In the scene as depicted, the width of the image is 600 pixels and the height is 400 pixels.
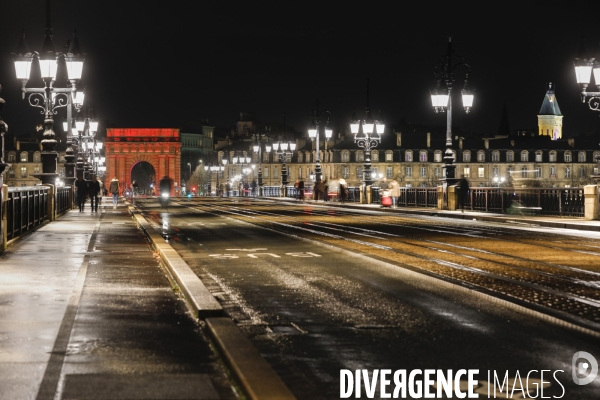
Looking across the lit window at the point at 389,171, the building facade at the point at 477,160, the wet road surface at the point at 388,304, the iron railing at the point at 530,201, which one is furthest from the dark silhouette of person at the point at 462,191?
the lit window at the point at 389,171

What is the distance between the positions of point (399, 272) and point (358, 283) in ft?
6.21

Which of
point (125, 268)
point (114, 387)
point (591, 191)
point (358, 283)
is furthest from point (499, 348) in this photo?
point (591, 191)

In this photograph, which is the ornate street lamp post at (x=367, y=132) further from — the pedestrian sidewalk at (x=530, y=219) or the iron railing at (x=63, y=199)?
the iron railing at (x=63, y=199)

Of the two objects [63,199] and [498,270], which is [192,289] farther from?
[63,199]

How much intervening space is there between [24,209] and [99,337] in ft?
55.2

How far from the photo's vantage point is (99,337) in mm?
9453

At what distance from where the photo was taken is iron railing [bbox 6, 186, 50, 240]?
71.7 feet

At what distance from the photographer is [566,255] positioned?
2031cm

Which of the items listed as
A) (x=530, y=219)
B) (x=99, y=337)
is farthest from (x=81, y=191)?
(x=99, y=337)

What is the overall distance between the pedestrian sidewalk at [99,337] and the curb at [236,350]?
0.12 meters

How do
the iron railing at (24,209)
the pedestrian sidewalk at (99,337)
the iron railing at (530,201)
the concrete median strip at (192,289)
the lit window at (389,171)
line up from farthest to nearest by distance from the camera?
the lit window at (389,171)
the iron railing at (530,201)
the iron railing at (24,209)
the concrete median strip at (192,289)
the pedestrian sidewalk at (99,337)

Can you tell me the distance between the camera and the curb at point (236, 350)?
23.0 feet

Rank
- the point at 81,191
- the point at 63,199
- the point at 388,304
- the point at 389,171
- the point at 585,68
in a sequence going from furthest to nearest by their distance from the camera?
the point at 389,171
the point at 81,191
the point at 63,199
the point at 585,68
the point at 388,304

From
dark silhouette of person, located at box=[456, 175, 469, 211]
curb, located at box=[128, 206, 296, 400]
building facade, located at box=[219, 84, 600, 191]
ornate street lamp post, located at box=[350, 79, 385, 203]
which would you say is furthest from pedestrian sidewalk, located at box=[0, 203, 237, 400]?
building facade, located at box=[219, 84, 600, 191]
